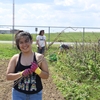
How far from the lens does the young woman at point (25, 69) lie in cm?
349

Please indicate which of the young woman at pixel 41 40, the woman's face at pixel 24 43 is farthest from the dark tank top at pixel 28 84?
the young woman at pixel 41 40

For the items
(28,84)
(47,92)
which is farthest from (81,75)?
(28,84)

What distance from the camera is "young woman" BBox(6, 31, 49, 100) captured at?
349cm

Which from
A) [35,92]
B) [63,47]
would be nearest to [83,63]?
[63,47]

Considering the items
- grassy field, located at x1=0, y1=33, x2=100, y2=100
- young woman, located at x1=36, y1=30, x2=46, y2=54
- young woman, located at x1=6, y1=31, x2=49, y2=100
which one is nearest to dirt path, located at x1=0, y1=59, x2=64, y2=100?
grassy field, located at x1=0, y1=33, x2=100, y2=100

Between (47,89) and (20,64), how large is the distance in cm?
390

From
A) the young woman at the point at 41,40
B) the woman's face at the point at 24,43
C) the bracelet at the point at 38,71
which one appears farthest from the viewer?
the young woman at the point at 41,40

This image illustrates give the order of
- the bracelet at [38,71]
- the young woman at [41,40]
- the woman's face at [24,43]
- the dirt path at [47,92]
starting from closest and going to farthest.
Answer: the bracelet at [38,71] → the woman's face at [24,43] → the dirt path at [47,92] → the young woman at [41,40]

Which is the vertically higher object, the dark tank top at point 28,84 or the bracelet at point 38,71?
the bracelet at point 38,71

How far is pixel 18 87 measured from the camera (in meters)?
3.51

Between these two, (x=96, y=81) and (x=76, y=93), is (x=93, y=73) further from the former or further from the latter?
(x=76, y=93)

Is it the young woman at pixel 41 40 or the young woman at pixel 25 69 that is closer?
the young woman at pixel 25 69

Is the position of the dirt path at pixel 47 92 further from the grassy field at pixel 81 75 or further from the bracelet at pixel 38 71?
the bracelet at pixel 38 71

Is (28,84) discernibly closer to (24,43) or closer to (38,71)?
(38,71)
